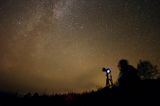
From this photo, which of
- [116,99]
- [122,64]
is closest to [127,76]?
[122,64]

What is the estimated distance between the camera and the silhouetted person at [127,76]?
8.95 m

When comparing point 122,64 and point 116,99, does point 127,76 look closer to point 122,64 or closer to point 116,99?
point 122,64

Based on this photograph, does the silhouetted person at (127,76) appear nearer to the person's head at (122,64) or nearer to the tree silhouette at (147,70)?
the person's head at (122,64)

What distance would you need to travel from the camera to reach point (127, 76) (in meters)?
9.08

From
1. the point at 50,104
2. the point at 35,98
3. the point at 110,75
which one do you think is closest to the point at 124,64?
the point at 50,104

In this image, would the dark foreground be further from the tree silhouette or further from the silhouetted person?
the tree silhouette

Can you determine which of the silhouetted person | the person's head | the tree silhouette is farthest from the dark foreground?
the tree silhouette

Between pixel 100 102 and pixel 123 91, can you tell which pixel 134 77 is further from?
pixel 100 102

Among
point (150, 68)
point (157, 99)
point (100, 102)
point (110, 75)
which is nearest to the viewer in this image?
point (157, 99)

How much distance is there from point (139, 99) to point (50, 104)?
17.5 feet

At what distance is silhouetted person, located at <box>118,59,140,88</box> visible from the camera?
29.3 ft

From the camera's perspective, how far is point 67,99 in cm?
1178

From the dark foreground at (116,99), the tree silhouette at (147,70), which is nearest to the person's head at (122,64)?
the dark foreground at (116,99)

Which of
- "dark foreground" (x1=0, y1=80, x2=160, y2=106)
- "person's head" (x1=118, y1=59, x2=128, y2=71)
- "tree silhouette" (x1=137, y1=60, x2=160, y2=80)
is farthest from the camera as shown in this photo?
"tree silhouette" (x1=137, y1=60, x2=160, y2=80)
